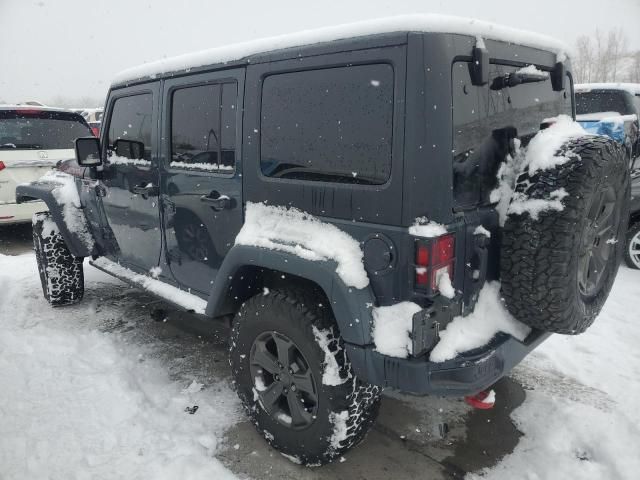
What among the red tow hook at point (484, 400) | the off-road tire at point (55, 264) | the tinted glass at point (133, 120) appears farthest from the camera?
the off-road tire at point (55, 264)

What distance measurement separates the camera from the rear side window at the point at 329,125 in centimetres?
186

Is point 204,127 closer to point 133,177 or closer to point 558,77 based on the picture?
point 133,177

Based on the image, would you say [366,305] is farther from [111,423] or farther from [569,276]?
[111,423]

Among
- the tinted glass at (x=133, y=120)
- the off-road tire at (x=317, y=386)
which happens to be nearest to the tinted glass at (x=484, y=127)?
the off-road tire at (x=317, y=386)

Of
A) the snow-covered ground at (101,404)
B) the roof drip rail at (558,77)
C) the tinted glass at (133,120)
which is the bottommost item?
the snow-covered ground at (101,404)

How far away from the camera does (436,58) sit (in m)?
1.74

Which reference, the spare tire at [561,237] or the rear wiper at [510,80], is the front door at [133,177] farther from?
the spare tire at [561,237]

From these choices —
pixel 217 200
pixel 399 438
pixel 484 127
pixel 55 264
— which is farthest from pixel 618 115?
pixel 55 264

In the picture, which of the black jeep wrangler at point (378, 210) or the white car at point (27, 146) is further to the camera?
the white car at point (27, 146)

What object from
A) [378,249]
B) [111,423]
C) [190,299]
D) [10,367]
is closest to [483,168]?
[378,249]

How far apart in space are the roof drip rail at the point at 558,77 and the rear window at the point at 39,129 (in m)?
6.13

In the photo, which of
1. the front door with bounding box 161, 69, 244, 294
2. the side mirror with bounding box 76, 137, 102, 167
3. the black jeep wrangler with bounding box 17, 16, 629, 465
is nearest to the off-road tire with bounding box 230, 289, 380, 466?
the black jeep wrangler with bounding box 17, 16, 629, 465

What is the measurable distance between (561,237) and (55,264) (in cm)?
424

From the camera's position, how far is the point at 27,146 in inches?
246
